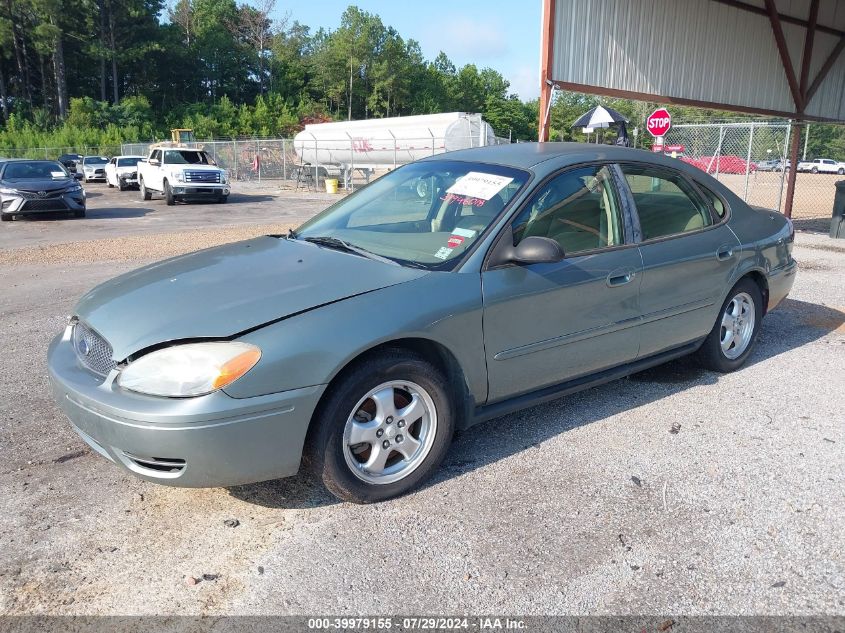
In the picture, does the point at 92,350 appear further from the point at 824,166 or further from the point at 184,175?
the point at 824,166

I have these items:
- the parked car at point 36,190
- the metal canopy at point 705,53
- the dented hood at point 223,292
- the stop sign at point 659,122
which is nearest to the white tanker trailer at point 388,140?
the stop sign at point 659,122

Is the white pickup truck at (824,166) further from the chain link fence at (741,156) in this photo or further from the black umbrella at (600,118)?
the black umbrella at (600,118)

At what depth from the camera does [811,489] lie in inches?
129

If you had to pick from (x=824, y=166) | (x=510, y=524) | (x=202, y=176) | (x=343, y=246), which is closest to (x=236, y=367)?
(x=343, y=246)

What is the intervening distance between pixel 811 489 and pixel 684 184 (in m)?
2.12

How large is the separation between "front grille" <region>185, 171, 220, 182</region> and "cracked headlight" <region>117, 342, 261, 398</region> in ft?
66.0

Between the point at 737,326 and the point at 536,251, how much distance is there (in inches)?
92.6

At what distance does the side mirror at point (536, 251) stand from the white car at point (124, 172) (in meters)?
28.4

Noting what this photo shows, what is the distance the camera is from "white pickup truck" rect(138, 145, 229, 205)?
21.3 meters

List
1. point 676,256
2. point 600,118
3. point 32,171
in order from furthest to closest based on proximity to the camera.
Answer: point 32,171
point 600,118
point 676,256

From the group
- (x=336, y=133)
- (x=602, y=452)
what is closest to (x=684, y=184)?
(x=602, y=452)

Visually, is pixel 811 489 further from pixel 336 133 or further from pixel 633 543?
pixel 336 133

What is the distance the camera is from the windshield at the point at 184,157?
72.0ft

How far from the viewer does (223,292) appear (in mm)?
3072
